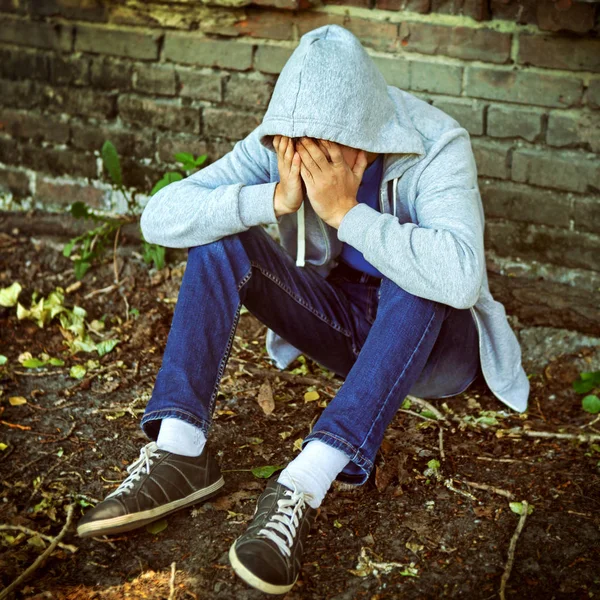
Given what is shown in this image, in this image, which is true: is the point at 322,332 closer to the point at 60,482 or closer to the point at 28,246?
the point at 60,482

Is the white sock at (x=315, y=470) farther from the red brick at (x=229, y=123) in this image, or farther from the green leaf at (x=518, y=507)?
the red brick at (x=229, y=123)

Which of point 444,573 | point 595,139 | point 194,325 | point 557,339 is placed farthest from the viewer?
point 557,339

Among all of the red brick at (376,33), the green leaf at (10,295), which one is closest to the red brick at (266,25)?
the red brick at (376,33)

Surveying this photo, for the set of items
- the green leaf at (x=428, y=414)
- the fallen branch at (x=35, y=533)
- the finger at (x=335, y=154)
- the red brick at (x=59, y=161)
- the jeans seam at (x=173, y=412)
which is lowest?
the fallen branch at (x=35, y=533)

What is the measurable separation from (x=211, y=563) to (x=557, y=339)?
5.63 feet

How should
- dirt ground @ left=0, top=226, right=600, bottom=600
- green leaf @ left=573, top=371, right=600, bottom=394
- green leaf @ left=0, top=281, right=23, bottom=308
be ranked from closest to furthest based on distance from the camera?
1. dirt ground @ left=0, top=226, right=600, bottom=600
2. green leaf @ left=573, top=371, right=600, bottom=394
3. green leaf @ left=0, top=281, right=23, bottom=308

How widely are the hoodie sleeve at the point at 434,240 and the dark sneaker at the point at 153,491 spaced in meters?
0.79

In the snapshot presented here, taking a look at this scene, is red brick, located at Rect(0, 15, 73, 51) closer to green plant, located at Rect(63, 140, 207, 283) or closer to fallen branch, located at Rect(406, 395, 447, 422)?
green plant, located at Rect(63, 140, 207, 283)

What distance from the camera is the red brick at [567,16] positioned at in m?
2.61

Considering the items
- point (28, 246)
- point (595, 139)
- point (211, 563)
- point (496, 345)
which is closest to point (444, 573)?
point (211, 563)

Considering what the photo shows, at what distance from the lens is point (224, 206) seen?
2.22m

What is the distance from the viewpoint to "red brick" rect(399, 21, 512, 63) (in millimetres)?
2803

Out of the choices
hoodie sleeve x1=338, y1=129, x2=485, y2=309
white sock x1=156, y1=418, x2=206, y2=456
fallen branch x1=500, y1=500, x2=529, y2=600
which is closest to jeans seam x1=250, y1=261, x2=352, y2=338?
hoodie sleeve x1=338, y1=129, x2=485, y2=309

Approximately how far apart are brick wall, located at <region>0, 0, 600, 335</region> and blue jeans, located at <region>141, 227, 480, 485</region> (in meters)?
0.76
